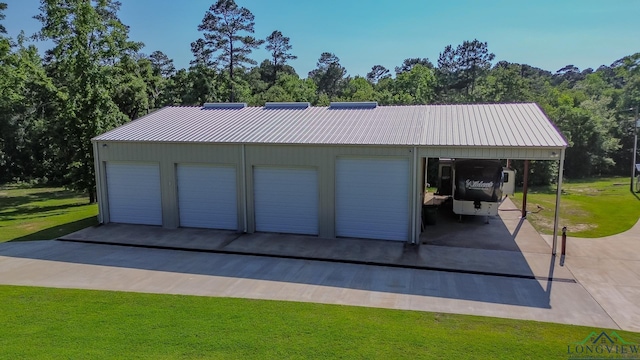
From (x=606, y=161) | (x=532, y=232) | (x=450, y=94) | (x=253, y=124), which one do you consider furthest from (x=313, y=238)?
(x=450, y=94)

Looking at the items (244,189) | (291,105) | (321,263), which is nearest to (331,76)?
(291,105)

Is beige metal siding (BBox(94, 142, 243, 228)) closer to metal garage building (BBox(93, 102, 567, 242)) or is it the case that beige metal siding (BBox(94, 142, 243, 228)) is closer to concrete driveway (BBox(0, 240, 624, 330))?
A: metal garage building (BBox(93, 102, 567, 242))

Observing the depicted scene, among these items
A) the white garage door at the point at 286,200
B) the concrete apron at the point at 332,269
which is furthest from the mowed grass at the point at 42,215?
the white garage door at the point at 286,200

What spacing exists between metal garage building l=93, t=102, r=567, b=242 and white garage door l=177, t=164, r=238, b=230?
1.5 inches

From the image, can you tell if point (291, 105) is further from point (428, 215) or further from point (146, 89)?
point (146, 89)

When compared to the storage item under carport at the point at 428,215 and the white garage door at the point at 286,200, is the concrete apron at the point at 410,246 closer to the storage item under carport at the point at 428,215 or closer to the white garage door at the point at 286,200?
the storage item under carport at the point at 428,215

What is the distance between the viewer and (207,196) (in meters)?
15.4

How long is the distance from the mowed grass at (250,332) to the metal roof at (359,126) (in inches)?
243

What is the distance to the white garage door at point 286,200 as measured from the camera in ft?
47.1

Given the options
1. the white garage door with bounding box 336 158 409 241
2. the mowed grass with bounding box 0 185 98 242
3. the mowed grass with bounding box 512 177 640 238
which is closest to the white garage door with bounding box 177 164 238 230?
the white garage door with bounding box 336 158 409 241

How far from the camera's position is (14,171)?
40062 mm

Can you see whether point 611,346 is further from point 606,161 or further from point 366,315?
point 606,161

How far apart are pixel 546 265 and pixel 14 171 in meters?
45.4

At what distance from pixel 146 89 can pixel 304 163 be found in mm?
23412
